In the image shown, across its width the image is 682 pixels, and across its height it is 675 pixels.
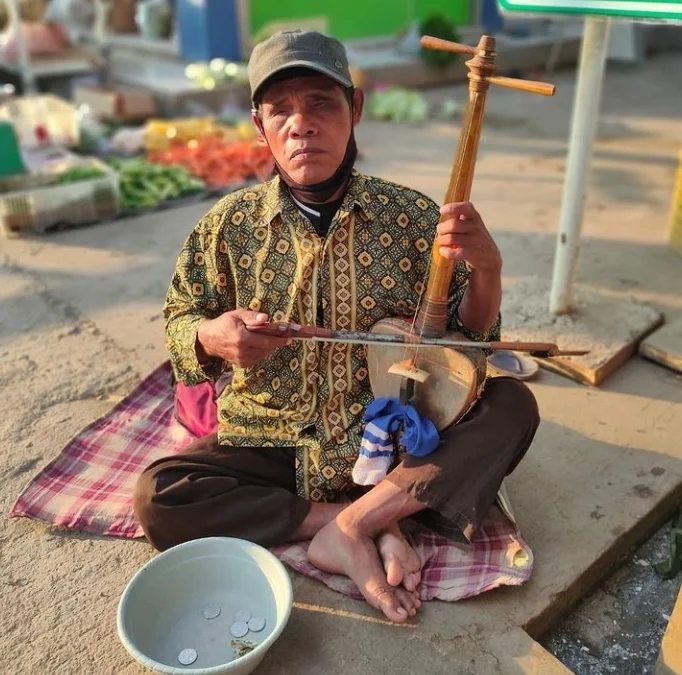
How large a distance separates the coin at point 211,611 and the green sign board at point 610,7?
2236 millimetres

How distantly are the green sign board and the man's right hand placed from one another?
1632 millimetres

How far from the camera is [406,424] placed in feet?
6.65

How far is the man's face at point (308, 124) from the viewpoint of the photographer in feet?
6.19

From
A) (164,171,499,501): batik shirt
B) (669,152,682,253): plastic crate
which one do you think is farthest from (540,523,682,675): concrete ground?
(669,152,682,253): plastic crate

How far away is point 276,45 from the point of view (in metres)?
1.85

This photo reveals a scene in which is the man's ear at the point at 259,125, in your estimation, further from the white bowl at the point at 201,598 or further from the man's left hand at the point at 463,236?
the white bowl at the point at 201,598

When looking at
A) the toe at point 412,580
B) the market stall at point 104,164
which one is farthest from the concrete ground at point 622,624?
the market stall at point 104,164

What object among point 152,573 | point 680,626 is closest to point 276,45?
point 152,573

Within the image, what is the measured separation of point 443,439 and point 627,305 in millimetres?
1712

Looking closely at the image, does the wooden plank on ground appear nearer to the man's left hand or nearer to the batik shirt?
the batik shirt

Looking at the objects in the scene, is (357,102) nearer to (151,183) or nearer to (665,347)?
(665,347)

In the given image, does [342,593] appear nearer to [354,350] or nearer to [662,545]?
[354,350]

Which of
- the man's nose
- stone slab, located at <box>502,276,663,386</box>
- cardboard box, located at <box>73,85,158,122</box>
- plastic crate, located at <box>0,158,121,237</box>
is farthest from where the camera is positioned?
cardboard box, located at <box>73,85,158,122</box>

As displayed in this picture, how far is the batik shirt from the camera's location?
2047 mm
